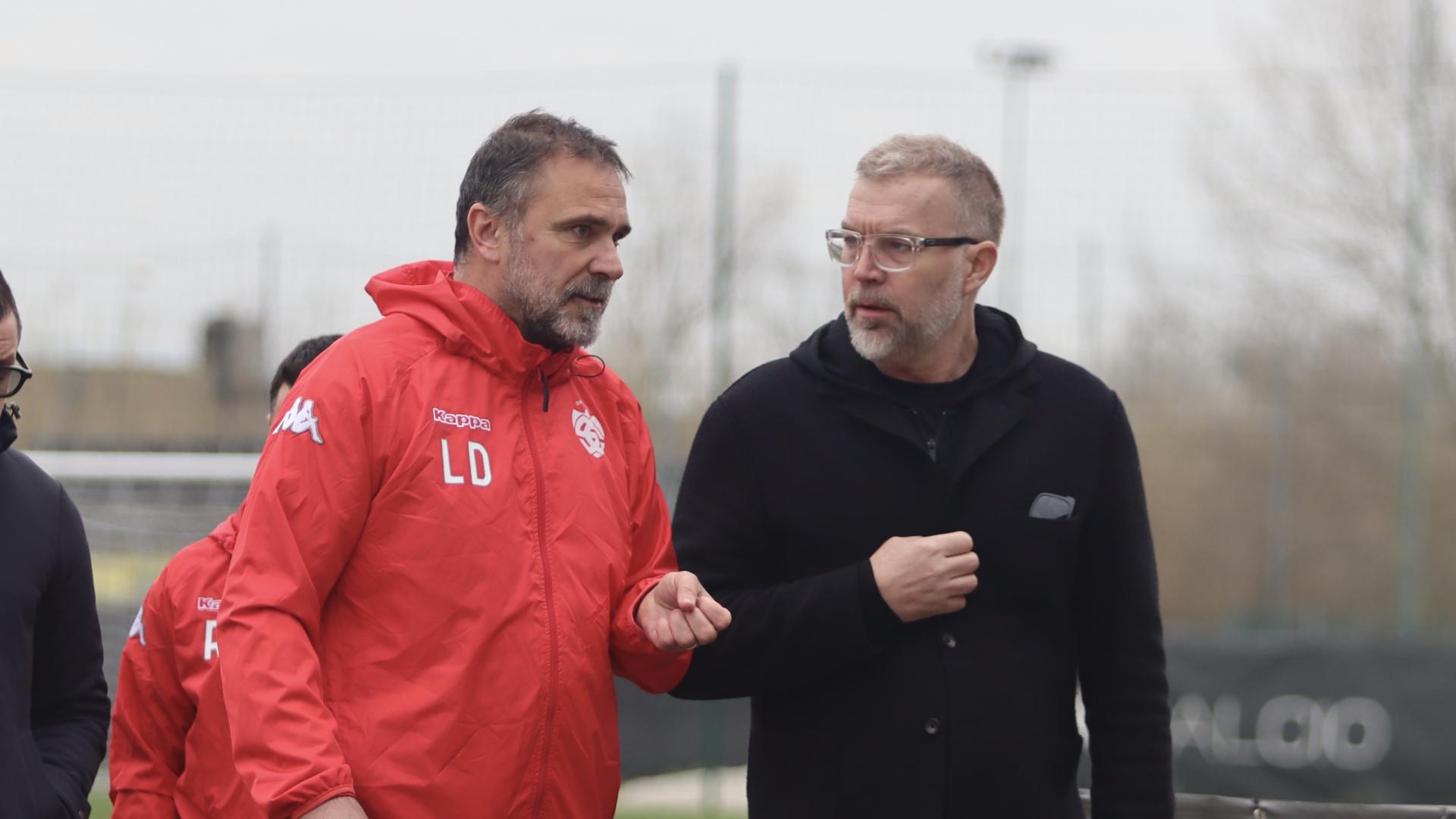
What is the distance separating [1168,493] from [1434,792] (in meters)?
2.43

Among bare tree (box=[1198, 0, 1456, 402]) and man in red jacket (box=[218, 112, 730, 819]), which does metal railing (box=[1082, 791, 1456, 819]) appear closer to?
man in red jacket (box=[218, 112, 730, 819])

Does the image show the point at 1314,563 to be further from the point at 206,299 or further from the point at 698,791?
the point at 206,299

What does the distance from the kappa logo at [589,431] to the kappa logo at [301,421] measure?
495 mm

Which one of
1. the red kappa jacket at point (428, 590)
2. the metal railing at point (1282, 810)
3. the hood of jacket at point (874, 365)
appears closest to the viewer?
the red kappa jacket at point (428, 590)

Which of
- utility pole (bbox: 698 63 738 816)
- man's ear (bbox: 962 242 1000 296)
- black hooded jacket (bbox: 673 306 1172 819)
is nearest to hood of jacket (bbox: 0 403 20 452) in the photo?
black hooded jacket (bbox: 673 306 1172 819)

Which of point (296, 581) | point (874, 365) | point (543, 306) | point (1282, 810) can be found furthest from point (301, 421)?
point (1282, 810)

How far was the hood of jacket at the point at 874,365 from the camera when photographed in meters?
3.40

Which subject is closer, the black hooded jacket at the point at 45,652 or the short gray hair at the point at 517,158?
the black hooded jacket at the point at 45,652

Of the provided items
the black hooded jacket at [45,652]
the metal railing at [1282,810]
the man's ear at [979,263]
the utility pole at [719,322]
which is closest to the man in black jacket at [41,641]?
the black hooded jacket at [45,652]

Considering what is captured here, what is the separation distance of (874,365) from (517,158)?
873mm

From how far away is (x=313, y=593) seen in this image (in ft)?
8.84

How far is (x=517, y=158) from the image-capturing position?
3.03m

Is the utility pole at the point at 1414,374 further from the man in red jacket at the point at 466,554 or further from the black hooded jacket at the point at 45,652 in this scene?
the black hooded jacket at the point at 45,652

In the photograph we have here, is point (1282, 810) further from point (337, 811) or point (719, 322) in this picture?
point (719, 322)
